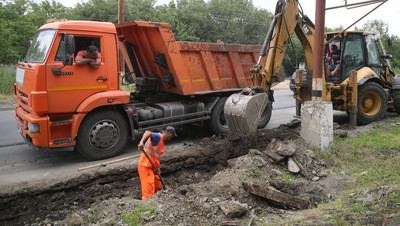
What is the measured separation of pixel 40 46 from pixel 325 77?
6612 mm

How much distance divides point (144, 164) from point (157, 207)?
3.58ft

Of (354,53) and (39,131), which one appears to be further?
(354,53)

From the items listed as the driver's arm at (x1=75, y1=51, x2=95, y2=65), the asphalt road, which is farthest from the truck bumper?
the driver's arm at (x1=75, y1=51, x2=95, y2=65)

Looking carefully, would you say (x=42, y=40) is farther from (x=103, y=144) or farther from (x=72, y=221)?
(x=72, y=221)

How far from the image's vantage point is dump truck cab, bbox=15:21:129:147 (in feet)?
18.5

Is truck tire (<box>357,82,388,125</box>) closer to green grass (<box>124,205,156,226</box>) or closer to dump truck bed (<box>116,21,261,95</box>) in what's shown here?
dump truck bed (<box>116,21,261,95</box>)

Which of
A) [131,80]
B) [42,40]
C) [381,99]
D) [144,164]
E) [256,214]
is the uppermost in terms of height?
[42,40]

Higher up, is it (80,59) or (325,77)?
(80,59)

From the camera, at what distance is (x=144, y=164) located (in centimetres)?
495

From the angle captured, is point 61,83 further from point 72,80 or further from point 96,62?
point 96,62

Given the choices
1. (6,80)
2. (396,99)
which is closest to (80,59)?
(396,99)

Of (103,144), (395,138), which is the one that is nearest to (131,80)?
(103,144)

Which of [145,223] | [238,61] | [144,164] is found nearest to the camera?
[145,223]

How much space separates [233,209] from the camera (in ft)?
12.4
